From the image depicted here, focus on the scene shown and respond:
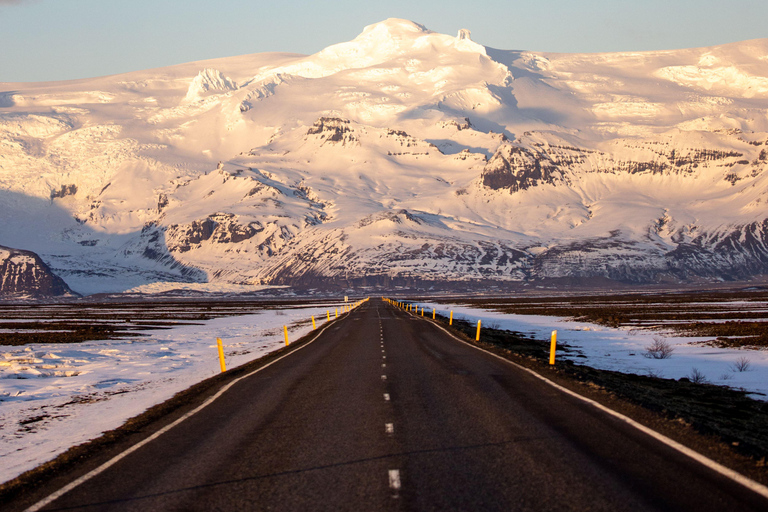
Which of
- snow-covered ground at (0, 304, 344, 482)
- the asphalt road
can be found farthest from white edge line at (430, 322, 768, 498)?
snow-covered ground at (0, 304, 344, 482)

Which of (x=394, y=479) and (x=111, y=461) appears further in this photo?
(x=111, y=461)

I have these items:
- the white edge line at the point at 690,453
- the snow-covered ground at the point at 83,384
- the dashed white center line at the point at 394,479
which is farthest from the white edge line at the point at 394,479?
the snow-covered ground at the point at 83,384

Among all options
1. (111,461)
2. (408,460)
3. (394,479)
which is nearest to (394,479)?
(394,479)

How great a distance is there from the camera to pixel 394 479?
11.2 m

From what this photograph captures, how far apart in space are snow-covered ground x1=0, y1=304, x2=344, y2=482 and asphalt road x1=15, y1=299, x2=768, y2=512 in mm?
2625

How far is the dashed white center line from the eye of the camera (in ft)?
35.4

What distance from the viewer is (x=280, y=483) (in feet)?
36.9

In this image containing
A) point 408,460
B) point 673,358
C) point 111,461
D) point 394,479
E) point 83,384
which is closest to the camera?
point 394,479

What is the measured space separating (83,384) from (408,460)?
18157mm

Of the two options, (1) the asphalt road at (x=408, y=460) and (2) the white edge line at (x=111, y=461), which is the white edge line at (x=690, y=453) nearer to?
(1) the asphalt road at (x=408, y=460)

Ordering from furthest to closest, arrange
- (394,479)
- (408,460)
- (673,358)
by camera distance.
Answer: (673,358) < (408,460) < (394,479)

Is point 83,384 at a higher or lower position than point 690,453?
lower

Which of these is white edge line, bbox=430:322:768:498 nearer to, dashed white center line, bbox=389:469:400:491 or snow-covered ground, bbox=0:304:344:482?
dashed white center line, bbox=389:469:400:491

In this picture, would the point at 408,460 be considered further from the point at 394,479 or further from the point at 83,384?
the point at 83,384
